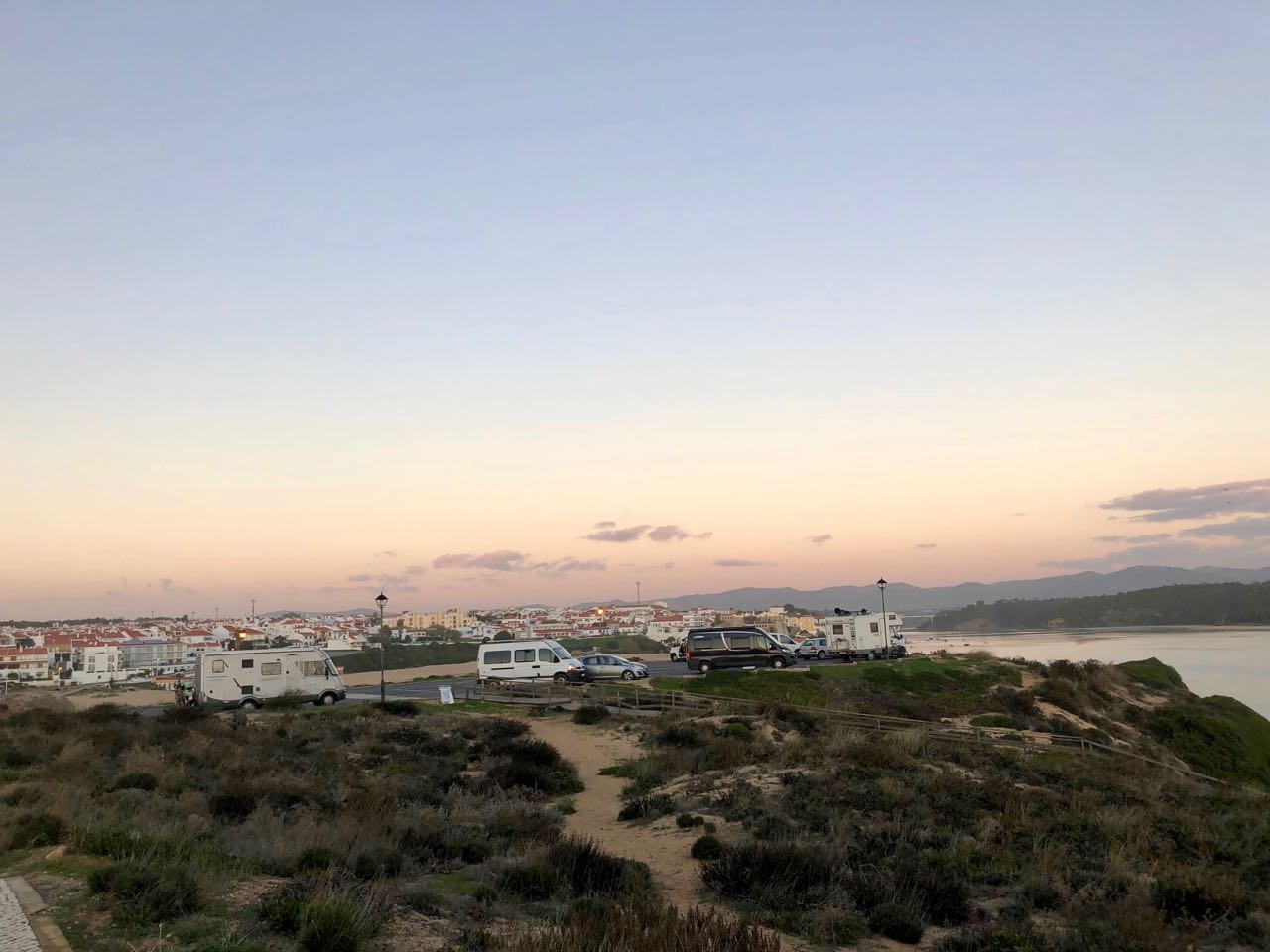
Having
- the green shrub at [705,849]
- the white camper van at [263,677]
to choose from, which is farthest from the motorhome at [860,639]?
the green shrub at [705,849]

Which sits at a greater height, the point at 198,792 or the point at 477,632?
the point at 198,792

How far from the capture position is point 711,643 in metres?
42.8

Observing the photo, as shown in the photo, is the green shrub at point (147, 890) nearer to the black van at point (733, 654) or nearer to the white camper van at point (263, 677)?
the white camper van at point (263, 677)

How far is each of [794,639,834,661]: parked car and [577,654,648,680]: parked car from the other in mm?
12885

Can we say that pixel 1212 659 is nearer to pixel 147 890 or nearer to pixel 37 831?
pixel 37 831

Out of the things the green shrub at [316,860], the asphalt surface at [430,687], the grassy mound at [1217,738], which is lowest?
the grassy mound at [1217,738]

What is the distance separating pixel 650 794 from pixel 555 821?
3365mm

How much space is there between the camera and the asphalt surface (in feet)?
124

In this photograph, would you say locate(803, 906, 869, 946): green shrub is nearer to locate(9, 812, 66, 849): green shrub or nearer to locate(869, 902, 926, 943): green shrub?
→ locate(869, 902, 926, 943): green shrub

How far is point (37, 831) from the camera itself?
11.1 m

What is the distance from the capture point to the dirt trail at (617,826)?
12.0 metres

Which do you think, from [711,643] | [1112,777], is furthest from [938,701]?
[1112,777]

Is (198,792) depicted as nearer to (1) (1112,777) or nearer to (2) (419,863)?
(2) (419,863)

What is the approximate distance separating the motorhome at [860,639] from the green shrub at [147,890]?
4316 centimetres
